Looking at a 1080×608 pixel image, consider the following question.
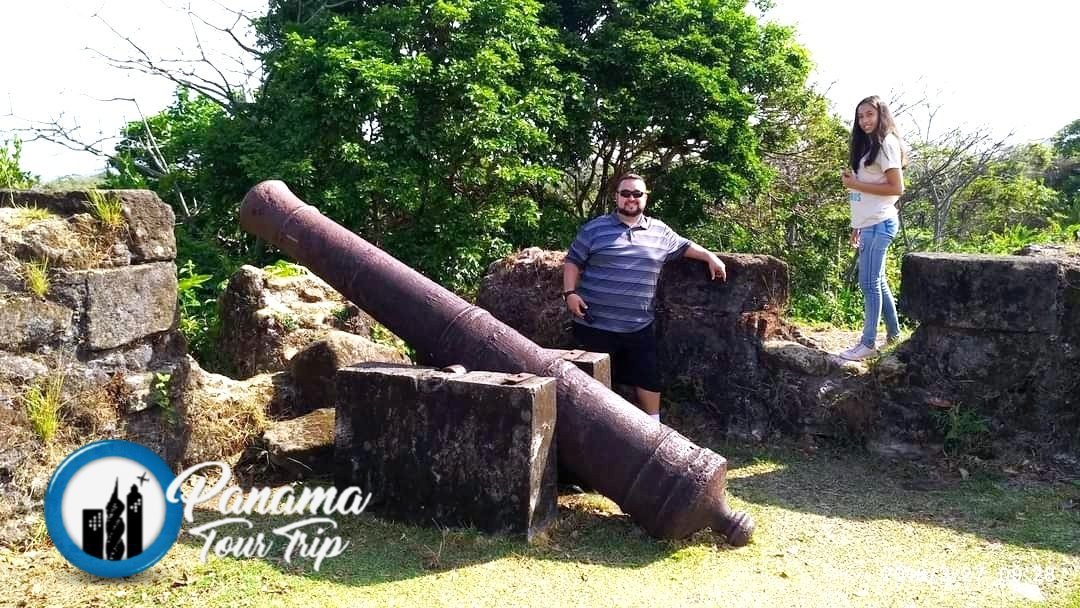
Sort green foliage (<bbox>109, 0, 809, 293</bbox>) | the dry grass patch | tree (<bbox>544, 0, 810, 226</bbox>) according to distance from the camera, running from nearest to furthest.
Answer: the dry grass patch → green foliage (<bbox>109, 0, 809, 293</bbox>) → tree (<bbox>544, 0, 810, 226</bbox>)

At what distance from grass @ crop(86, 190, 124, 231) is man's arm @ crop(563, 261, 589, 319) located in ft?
8.33

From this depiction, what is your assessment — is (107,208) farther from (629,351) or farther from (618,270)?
(629,351)

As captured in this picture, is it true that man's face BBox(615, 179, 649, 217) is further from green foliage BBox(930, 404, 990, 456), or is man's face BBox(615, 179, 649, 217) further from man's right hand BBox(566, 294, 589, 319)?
green foliage BBox(930, 404, 990, 456)

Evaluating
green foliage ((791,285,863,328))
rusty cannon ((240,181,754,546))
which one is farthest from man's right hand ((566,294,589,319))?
green foliage ((791,285,863,328))

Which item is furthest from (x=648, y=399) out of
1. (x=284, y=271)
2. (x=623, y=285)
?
(x=284, y=271)

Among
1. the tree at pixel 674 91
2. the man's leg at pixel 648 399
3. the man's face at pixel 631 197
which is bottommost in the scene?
the man's leg at pixel 648 399

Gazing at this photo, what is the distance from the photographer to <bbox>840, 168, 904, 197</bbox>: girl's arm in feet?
17.8

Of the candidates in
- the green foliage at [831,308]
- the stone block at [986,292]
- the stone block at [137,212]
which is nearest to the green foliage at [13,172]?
the stone block at [137,212]

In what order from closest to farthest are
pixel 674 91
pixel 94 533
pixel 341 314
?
pixel 94 533 → pixel 341 314 → pixel 674 91

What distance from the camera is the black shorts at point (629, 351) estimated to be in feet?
17.7

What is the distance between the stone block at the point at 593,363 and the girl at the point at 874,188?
6.08 ft

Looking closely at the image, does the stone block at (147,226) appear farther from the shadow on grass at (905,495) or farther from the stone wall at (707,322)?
the shadow on grass at (905,495)

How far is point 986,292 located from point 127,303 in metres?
5.12

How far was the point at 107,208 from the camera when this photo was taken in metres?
4.40
